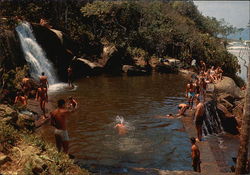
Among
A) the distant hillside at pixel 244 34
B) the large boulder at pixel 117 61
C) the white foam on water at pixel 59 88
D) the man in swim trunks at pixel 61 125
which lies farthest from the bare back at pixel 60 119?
the large boulder at pixel 117 61

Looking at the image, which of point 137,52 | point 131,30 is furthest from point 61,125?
point 131,30

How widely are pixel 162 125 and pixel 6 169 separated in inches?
383

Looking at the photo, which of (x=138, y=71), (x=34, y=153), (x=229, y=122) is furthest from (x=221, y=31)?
(x=34, y=153)

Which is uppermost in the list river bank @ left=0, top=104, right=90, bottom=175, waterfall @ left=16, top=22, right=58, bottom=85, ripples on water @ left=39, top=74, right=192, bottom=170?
waterfall @ left=16, top=22, right=58, bottom=85

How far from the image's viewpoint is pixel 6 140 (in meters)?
7.41

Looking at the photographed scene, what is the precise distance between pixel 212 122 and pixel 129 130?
15.3 ft

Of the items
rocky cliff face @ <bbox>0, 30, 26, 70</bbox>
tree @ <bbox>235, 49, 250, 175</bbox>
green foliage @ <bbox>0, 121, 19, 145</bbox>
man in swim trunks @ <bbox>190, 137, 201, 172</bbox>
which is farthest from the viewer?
rocky cliff face @ <bbox>0, 30, 26, 70</bbox>

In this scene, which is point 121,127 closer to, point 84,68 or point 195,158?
point 195,158

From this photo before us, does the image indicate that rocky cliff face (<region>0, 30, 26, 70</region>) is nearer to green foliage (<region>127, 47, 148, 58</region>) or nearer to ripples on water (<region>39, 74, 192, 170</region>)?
ripples on water (<region>39, 74, 192, 170</region>)

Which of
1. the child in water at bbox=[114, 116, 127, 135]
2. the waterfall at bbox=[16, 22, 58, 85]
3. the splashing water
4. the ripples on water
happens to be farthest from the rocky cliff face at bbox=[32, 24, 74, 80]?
the child in water at bbox=[114, 116, 127, 135]

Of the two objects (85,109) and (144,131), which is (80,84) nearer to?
(85,109)

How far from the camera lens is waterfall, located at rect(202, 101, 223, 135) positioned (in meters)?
15.0

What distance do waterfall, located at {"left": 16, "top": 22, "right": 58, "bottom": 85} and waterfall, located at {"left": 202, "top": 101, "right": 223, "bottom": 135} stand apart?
15.2m

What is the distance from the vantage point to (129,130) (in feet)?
45.7
